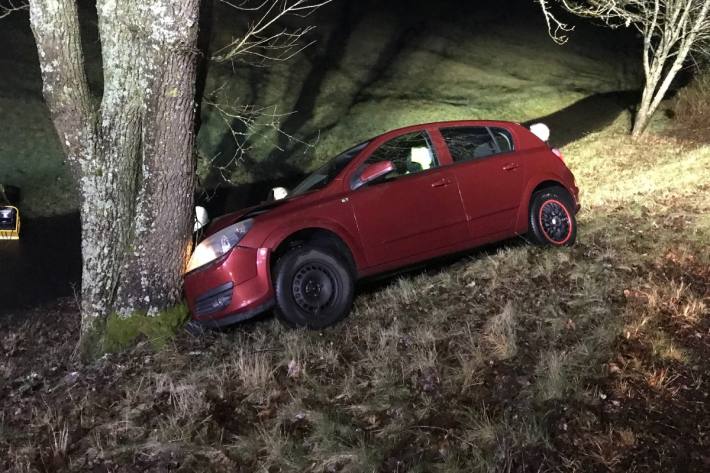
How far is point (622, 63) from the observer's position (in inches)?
1054

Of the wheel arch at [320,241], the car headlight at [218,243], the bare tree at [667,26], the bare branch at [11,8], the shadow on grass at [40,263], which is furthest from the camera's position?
the bare tree at [667,26]

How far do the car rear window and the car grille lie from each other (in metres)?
2.69

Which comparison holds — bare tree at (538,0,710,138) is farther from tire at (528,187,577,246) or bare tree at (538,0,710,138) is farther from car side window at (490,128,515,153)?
tire at (528,187,577,246)

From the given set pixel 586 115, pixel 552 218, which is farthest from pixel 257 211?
pixel 586 115

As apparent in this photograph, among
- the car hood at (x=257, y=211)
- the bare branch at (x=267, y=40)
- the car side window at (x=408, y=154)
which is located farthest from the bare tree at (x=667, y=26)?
the car hood at (x=257, y=211)

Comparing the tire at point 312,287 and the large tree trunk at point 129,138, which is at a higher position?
the large tree trunk at point 129,138

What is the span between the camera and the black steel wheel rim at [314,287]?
5766 millimetres

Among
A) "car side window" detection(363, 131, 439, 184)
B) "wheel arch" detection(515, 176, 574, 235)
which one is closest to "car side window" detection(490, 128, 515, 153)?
"wheel arch" detection(515, 176, 574, 235)

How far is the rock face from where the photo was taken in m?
16.1

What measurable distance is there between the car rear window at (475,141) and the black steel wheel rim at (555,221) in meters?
0.77

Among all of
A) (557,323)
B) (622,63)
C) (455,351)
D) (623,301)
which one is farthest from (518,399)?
(622,63)

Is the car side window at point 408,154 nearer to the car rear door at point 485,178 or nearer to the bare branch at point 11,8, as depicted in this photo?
the car rear door at point 485,178

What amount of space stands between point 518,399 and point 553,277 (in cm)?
220

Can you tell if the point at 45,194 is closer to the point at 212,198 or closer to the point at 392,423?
the point at 212,198
